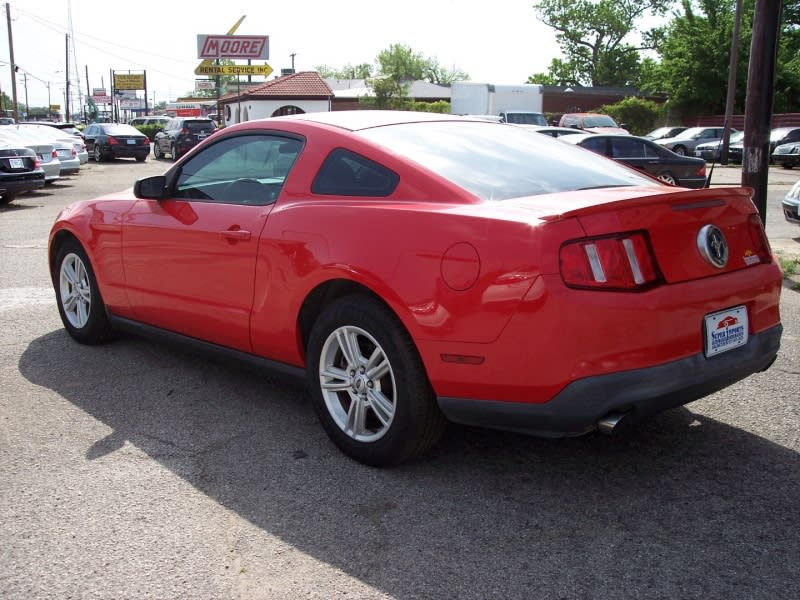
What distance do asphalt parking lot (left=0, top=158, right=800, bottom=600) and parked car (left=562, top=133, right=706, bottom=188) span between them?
13.3m

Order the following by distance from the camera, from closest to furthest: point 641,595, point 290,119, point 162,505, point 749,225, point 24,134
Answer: point 641,595 < point 162,505 < point 749,225 < point 290,119 < point 24,134

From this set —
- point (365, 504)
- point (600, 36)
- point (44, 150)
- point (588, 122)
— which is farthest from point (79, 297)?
point (600, 36)

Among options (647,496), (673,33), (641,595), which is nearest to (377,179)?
(647,496)

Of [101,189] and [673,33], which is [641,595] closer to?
[101,189]

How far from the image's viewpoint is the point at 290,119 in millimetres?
4324

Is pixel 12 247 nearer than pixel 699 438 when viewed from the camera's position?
No

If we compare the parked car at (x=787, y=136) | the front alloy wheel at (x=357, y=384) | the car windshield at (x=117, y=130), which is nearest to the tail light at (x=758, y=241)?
the front alloy wheel at (x=357, y=384)

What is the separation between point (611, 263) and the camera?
10.1 ft

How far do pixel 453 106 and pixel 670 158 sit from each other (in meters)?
22.9

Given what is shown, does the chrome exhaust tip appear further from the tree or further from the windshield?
the tree

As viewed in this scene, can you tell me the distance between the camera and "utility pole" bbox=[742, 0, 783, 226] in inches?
310

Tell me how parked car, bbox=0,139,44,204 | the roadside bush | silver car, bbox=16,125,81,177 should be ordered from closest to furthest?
1. parked car, bbox=0,139,44,204
2. silver car, bbox=16,125,81,177
3. the roadside bush

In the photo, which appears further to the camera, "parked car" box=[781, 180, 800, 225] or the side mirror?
"parked car" box=[781, 180, 800, 225]

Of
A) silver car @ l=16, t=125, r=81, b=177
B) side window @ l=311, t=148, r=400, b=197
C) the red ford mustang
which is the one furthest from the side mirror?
silver car @ l=16, t=125, r=81, b=177
